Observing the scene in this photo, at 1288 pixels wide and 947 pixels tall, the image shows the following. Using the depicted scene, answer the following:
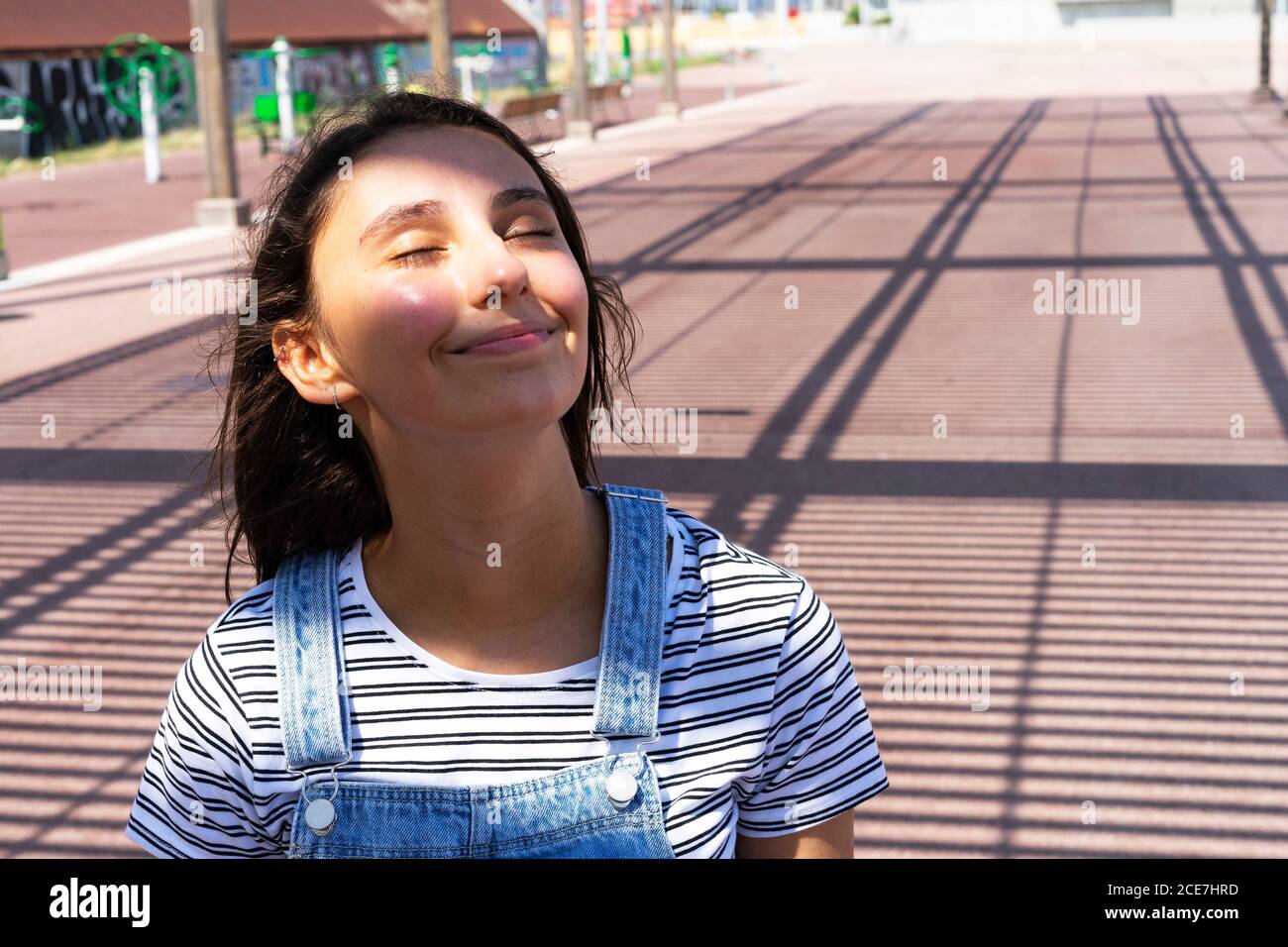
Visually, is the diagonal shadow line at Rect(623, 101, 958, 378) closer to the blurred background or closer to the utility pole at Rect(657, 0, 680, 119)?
the blurred background

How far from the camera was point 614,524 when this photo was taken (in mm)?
1566

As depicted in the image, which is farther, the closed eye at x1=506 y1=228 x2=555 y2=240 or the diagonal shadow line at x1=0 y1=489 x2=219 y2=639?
the diagonal shadow line at x1=0 y1=489 x2=219 y2=639

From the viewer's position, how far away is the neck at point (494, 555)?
153 centimetres

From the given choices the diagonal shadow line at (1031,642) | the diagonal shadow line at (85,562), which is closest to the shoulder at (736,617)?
the diagonal shadow line at (1031,642)

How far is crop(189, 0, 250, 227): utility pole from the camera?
1653 centimetres

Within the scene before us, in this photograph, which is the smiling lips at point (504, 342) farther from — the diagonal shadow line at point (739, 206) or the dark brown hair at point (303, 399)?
the diagonal shadow line at point (739, 206)

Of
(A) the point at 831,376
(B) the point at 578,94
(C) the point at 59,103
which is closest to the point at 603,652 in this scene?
(A) the point at 831,376

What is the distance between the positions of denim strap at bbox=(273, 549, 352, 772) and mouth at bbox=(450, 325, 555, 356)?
1.01 ft

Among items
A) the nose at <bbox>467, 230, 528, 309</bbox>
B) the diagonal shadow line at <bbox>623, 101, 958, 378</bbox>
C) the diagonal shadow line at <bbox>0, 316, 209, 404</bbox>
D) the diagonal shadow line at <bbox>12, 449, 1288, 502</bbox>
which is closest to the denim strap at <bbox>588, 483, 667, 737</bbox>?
the nose at <bbox>467, 230, 528, 309</bbox>

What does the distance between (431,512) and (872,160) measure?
2162 cm

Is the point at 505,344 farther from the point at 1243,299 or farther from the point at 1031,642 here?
the point at 1243,299
